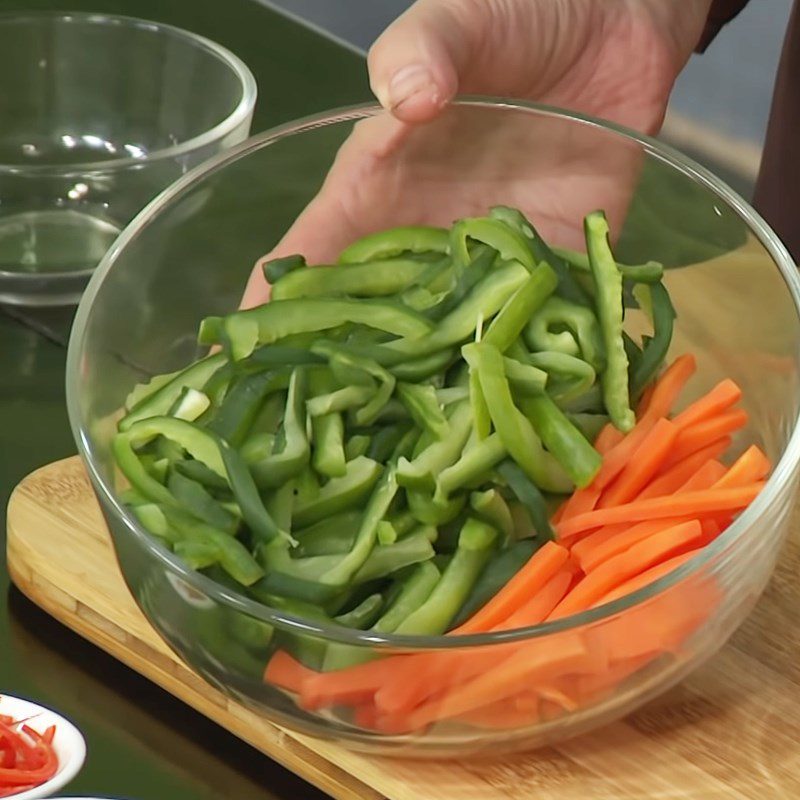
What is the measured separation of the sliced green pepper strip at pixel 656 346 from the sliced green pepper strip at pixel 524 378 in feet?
0.33

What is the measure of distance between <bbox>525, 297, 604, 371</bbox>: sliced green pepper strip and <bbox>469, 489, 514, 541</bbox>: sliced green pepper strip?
125mm

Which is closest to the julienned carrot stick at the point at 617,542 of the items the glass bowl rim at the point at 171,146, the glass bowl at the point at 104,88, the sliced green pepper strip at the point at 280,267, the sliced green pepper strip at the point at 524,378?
the sliced green pepper strip at the point at 524,378

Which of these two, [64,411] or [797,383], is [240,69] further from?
[797,383]

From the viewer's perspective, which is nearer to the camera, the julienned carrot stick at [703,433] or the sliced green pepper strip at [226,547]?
the sliced green pepper strip at [226,547]

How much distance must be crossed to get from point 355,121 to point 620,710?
19.8 inches

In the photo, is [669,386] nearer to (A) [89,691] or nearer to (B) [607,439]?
(B) [607,439]

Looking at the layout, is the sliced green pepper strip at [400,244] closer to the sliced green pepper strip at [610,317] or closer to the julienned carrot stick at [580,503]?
the sliced green pepper strip at [610,317]

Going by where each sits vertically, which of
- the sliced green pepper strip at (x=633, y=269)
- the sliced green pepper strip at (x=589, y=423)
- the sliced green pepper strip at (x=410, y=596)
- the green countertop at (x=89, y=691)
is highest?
the sliced green pepper strip at (x=633, y=269)

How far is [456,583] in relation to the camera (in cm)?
92

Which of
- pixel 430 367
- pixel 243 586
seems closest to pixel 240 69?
pixel 430 367

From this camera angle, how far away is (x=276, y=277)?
1.13 m

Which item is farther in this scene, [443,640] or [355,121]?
[355,121]

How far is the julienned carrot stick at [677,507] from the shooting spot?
37.3 inches

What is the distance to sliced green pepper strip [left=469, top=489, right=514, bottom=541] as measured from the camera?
95cm
